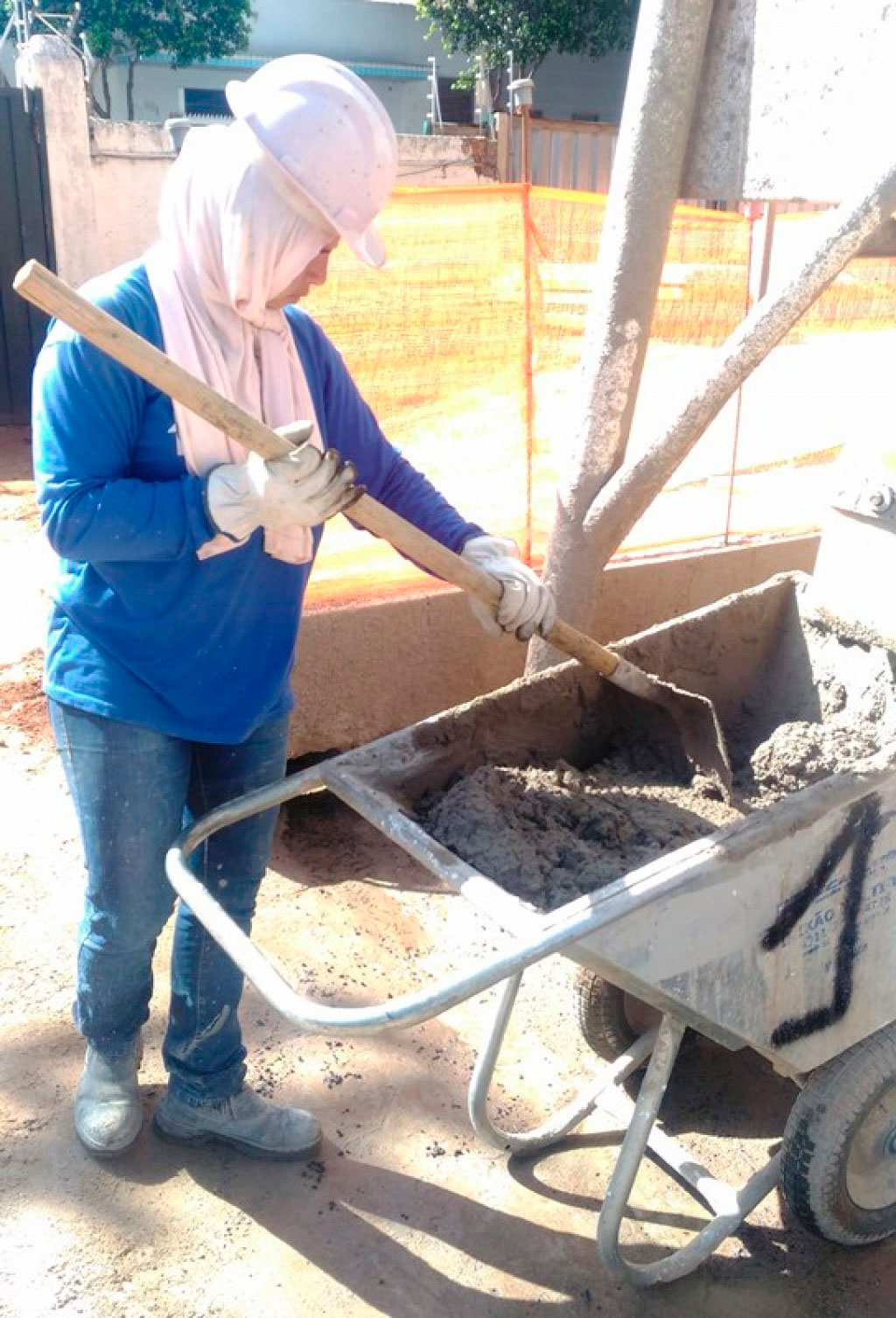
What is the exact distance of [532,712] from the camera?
2.40m

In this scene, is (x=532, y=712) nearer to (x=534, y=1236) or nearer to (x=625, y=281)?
(x=534, y=1236)

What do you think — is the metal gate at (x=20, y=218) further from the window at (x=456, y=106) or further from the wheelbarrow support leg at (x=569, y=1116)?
the window at (x=456, y=106)

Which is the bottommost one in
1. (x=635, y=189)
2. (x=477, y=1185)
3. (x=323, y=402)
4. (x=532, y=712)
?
(x=477, y=1185)

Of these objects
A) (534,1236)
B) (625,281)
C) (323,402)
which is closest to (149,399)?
(323,402)

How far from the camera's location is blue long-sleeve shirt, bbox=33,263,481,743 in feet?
5.84

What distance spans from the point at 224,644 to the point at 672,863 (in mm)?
876

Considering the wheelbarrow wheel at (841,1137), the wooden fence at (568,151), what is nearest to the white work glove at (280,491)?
the wheelbarrow wheel at (841,1137)

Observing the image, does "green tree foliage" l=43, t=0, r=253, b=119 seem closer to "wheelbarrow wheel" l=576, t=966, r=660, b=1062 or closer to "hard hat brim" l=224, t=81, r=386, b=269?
"hard hat brim" l=224, t=81, r=386, b=269

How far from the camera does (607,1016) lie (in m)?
2.73

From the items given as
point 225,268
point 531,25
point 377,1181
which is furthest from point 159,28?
point 377,1181

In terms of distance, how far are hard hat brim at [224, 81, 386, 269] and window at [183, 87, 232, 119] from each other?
22856 mm

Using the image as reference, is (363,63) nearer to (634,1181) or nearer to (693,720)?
(693,720)

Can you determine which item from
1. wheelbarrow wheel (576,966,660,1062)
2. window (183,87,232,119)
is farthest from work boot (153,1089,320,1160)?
window (183,87,232,119)

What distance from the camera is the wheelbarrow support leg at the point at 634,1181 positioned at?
6.30 feet
